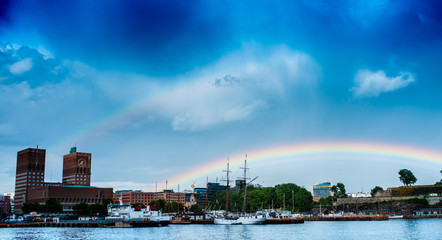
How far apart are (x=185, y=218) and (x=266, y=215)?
3001 centimetres

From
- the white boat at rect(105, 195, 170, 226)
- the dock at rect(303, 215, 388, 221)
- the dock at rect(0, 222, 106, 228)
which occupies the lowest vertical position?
the dock at rect(303, 215, 388, 221)

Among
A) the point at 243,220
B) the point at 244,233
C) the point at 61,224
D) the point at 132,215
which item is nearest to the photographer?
the point at 244,233

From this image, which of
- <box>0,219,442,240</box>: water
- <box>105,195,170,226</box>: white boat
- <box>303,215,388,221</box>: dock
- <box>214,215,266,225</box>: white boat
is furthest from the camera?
<box>303,215,388,221</box>: dock

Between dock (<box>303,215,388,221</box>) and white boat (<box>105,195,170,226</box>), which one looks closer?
white boat (<box>105,195,170,226</box>)

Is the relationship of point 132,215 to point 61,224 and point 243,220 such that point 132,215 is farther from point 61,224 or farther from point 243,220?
point 243,220

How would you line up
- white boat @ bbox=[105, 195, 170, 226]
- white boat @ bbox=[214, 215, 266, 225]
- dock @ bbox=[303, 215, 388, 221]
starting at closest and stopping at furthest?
white boat @ bbox=[105, 195, 170, 226], white boat @ bbox=[214, 215, 266, 225], dock @ bbox=[303, 215, 388, 221]

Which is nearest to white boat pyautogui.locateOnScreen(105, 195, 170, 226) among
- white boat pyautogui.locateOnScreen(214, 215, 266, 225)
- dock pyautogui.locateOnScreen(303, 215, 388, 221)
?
white boat pyautogui.locateOnScreen(214, 215, 266, 225)

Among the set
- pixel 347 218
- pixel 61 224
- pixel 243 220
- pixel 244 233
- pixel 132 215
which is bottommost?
pixel 347 218

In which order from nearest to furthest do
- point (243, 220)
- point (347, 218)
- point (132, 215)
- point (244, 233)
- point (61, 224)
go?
point (244, 233), point (132, 215), point (61, 224), point (243, 220), point (347, 218)

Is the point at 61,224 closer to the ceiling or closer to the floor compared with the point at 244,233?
closer to the floor

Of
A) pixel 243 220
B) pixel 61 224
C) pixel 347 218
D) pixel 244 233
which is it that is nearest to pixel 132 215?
pixel 61 224

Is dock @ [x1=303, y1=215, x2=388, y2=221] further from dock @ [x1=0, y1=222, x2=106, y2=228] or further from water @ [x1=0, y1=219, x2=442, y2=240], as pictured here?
dock @ [x1=0, y1=222, x2=106, y2=228]

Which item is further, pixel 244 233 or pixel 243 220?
pixel 243 220

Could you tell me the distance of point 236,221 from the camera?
149 m
